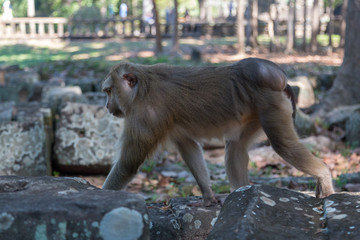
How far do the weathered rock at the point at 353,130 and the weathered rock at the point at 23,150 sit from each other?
4.43 meters

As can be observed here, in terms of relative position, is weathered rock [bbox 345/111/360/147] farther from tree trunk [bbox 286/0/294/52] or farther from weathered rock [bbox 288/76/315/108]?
tree trunk [bbox 286/0/294/52]

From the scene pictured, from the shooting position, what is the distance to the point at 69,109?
6.28m

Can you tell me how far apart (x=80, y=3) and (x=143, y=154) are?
3669 centimetres

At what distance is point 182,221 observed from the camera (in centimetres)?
370

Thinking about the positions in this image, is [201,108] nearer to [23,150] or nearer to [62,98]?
[23,150]

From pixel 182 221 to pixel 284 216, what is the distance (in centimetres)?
106

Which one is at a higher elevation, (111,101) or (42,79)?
(111,101)

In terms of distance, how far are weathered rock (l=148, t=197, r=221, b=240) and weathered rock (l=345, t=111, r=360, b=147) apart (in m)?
3.94

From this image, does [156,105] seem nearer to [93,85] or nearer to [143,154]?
[143,154]

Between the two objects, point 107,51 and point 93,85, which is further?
point 107,51

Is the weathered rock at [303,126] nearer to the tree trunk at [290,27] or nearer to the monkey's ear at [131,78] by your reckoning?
the monkey's ear at [131,78]

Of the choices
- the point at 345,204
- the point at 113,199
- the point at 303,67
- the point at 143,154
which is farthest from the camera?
the point at 303,67

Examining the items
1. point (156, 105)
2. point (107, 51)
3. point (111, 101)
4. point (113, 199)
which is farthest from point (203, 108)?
point (107, 51)

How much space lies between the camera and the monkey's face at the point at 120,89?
4203 millimetres
